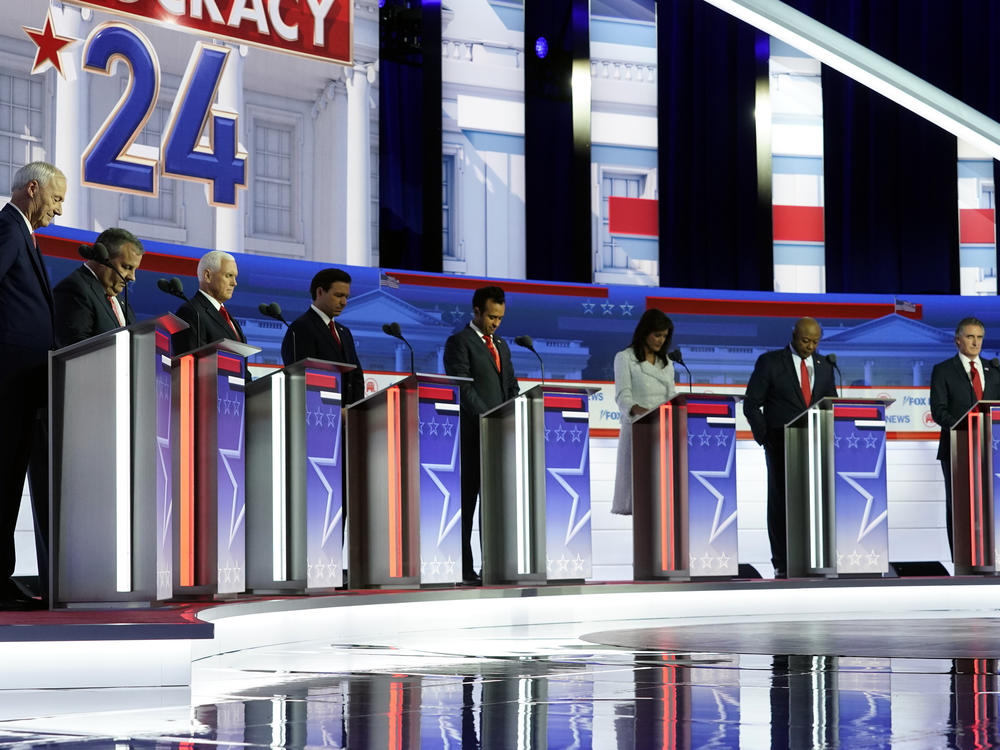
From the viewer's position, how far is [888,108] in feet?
30.9

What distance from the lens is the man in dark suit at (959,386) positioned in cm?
702

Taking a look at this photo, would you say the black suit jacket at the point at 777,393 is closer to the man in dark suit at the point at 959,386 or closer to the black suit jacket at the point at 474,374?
the man in dark suit at the point at 959,386

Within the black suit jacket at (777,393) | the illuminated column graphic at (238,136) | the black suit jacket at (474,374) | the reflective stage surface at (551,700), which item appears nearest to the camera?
the reflective stage surface at (551,700)

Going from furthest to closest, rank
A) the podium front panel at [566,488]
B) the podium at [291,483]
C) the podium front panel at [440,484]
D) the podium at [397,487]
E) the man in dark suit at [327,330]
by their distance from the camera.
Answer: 1. the podium front panel at [566,488]
2. the man in dark suit at [327,330]
3. the podium front panel at [440,484]
4. the podium at [397,487]
5. the podium at [291,483]

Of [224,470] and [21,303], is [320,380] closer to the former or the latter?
[224,470]

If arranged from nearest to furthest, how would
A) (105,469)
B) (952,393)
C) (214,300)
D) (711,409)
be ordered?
(105,469)
(214,300)
(711,409)
(952,393)

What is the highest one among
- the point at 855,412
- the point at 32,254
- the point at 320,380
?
the point at 32,254

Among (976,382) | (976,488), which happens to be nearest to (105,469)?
(976,488)

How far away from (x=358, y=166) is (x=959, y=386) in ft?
11.1

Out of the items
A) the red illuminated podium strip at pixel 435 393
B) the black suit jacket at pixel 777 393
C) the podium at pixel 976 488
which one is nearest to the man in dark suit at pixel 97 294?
the red illuminated podium strip at pixel 435 393

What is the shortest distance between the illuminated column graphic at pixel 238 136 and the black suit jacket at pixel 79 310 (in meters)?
3.32

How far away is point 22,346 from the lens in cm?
345

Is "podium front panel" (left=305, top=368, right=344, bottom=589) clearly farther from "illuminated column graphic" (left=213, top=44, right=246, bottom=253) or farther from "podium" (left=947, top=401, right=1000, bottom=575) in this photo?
"podium" (left=947, top=401, right=1000, bottom=575)

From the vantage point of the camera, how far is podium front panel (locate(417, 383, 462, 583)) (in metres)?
5.16
